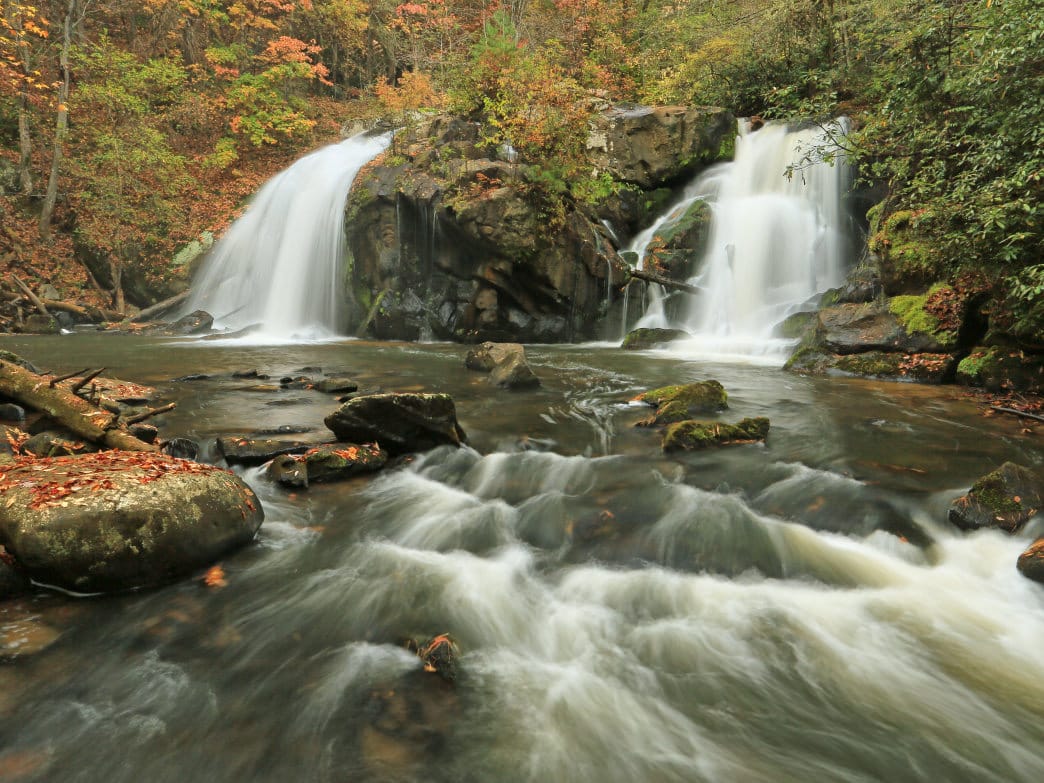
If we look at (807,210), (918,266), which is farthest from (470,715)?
(807,210)

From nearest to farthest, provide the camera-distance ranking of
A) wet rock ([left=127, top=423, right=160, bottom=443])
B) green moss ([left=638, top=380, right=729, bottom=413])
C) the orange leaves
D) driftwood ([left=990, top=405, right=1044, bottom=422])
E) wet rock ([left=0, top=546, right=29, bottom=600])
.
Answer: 1. wet rock ([left=0, top=546, right=29, bottom=600])
2. the orange leaves
3. wet rock ([left=127, top=423, right=160, bottom=443])
4. driftwood ([left=990, top=405, right=1044, bottom=422])
5. green moss ([left=638, top=380, right=729, bottom=413])

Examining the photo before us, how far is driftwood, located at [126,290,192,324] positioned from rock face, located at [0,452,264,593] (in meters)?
16.5

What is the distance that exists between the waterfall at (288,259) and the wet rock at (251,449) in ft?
38.6

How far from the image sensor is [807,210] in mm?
15555

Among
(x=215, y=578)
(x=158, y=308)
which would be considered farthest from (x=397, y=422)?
(x=158, y=308)

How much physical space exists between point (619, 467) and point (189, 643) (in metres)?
4.08

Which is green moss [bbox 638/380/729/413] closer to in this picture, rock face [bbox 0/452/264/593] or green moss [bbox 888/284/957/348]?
green moss [bbox 888/284/957/348]

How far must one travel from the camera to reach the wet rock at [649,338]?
14461mm

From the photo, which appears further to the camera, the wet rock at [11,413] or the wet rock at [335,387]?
the wet rock at [335,387]

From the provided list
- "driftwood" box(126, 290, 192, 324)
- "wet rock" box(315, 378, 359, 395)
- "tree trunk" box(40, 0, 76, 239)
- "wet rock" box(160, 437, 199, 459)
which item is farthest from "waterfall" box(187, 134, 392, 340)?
"wet rock" box(160, 437, 199, 459)

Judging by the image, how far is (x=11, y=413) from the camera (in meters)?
5.11

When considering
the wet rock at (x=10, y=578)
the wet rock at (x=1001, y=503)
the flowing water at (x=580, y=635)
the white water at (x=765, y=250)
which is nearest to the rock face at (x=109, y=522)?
the wet rock at (x=10, y=578)

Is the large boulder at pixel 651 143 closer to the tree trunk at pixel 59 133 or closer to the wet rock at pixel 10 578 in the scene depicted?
the tree trunk at pixel 59 133

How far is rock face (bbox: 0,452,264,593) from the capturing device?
129 inches
